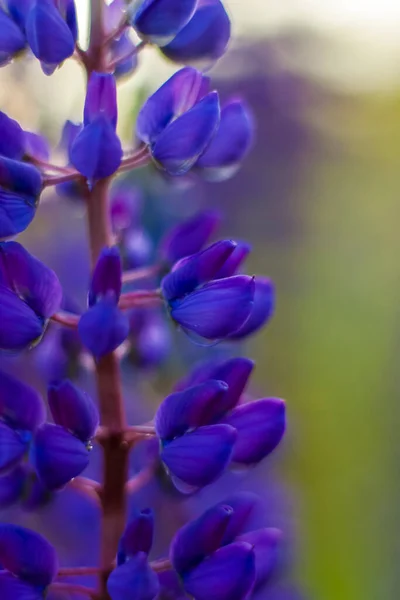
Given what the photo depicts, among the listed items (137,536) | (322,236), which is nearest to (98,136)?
(137,536)

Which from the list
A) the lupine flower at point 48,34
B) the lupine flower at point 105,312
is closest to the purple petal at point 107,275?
the lupine flower at point 105,312

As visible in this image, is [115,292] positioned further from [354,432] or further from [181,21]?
[354,432]

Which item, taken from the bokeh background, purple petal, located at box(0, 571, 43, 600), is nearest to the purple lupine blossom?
purple petal, located at box(0, 571, 43, 600)

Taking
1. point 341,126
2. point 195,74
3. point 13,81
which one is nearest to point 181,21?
point 195,74

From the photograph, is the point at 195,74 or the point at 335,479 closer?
the point at 195,74

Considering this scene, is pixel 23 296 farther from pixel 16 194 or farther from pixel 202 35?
pixel 202 35

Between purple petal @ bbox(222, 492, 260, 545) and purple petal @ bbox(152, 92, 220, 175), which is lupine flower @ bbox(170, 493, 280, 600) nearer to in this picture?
purple petal @ bbox(222, 492, 260, 545)

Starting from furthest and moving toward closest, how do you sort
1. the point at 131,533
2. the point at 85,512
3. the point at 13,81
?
the point at 13,81, the point at 85,512, the point at 131,533
